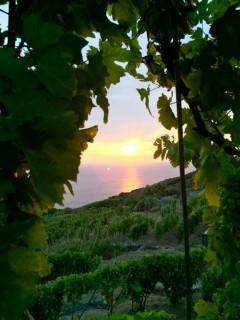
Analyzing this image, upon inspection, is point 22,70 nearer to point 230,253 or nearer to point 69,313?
point 230,253

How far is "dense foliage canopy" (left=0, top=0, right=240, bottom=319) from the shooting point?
82 cm

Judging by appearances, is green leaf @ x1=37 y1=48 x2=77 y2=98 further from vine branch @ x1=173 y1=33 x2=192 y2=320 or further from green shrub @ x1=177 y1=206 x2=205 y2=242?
green shrub @ x1=177 y1=206 x2=205 y2=242

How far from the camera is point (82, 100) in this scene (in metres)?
1.48

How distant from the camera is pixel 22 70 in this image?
2.60 ft

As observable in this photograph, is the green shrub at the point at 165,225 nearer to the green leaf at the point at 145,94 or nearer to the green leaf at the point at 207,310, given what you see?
Answer: the green leaf at the point at 207,310

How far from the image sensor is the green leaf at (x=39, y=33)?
32.6 inches

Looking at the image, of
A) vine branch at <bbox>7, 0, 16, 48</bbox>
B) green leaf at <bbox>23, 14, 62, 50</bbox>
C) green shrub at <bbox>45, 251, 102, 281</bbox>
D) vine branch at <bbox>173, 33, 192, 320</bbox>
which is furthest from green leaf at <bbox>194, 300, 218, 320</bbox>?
green shrub at <bbox>45, 251, 102, 281</bbox>

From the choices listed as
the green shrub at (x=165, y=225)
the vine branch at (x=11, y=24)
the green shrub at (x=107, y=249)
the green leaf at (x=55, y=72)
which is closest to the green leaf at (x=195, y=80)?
the vine branch at (x=11, y=24)

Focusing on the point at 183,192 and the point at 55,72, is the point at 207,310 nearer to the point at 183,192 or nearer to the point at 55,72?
the point at 183,192

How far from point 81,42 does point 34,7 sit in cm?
25

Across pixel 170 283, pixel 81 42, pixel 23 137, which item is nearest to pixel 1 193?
pixel 23 137

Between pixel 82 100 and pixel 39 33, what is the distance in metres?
0.64

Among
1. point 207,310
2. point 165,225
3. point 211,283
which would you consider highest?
point 165,225

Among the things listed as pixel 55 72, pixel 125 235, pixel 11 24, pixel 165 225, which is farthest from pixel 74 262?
pixel 55 72
